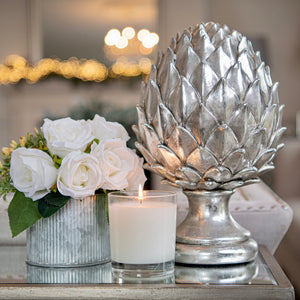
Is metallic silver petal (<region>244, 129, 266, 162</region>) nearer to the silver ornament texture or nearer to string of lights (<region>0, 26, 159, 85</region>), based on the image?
the silver ornament texture

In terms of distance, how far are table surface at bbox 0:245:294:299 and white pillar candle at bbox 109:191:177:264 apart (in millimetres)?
32

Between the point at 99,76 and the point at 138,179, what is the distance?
452cm

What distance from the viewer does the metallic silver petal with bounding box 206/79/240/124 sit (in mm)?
642

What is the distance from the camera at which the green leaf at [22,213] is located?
665 mm

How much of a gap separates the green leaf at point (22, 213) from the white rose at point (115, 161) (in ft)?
0.34

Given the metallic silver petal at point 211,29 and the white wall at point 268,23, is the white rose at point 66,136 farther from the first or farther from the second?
the white wall at point 268,23

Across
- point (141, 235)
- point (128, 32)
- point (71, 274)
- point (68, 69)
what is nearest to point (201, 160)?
point (141, 235)

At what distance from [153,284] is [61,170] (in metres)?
0.19

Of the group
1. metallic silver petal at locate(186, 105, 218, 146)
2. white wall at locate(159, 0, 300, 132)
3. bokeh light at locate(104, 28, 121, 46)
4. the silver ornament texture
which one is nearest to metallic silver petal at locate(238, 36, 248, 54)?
the silver ornament texture

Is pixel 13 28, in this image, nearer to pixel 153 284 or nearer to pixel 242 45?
pixel 242 45

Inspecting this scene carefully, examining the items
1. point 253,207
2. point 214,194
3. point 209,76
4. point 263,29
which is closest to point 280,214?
point 253,207

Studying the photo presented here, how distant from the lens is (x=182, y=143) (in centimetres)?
66

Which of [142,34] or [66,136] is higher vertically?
→ [142,34]

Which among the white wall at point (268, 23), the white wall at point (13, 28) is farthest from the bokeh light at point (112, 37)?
the white wall at point (13, 28)
